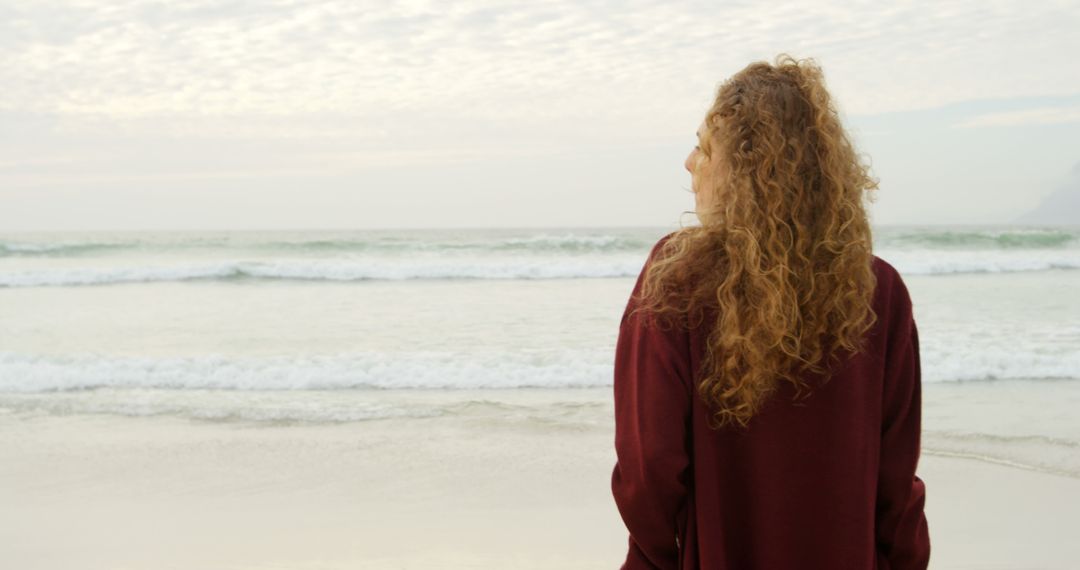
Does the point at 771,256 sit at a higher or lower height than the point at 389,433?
higher

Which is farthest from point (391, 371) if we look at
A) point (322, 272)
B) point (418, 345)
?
point (322, 272)

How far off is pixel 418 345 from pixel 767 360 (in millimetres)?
8194

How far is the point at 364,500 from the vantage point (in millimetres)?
4789

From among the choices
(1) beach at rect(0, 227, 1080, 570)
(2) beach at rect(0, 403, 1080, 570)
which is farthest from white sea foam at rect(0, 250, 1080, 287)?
(2) beach at rect(0, 403, 1080, 570)

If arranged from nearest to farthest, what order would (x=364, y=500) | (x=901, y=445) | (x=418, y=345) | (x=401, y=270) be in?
(x=901, y=445), (x=364, y=500), (x=418, y=345), (x=401, y=270)

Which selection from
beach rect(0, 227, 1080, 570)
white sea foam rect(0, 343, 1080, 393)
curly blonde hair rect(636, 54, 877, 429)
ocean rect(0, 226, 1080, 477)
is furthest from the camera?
white sea foam rect(0, 343, 1080, 393)

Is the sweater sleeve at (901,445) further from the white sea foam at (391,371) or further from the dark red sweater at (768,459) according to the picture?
the white sea foam at (391,371)

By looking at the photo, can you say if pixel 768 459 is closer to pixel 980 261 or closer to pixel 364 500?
pixel 364 500

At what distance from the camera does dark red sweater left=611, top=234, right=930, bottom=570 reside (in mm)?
1499

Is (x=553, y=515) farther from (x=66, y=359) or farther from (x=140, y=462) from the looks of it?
(x=66, y=359)

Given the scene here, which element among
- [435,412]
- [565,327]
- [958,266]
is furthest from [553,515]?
[958,266]

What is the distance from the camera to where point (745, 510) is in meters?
1.57

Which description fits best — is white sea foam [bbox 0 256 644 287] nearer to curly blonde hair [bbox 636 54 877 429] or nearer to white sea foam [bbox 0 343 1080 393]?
white sea foam [bbox 0 343 1080 393]

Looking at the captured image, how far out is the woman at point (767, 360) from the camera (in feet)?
4.84
